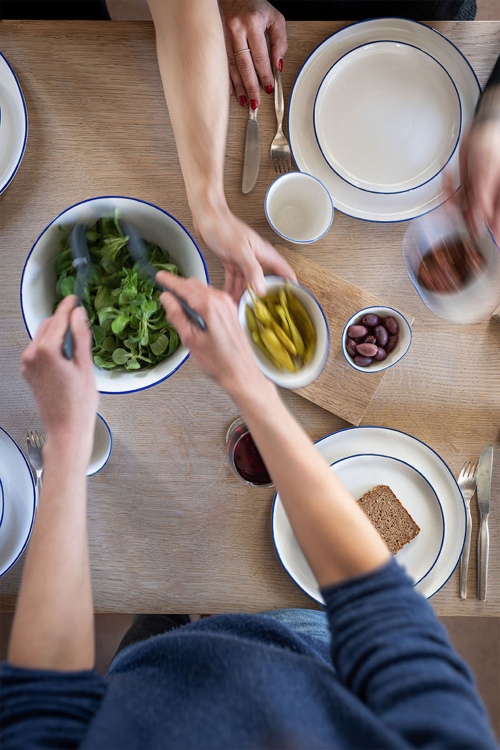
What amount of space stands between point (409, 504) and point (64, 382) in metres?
0.59

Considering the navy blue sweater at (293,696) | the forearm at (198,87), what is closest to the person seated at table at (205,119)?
the forearm at (198,87)

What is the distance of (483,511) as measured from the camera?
957 mm

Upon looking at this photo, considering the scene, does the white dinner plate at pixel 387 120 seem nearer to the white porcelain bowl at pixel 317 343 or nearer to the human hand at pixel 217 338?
the white porcelain bowl at pixel 317 343

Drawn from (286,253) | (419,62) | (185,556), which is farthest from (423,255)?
(185,556)

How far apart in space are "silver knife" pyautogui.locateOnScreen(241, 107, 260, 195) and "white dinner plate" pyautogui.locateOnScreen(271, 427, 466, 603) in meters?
0.44

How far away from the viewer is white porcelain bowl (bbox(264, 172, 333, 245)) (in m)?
0.94

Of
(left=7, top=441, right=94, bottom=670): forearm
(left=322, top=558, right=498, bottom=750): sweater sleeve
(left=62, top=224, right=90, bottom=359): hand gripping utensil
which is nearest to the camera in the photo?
(left=322, top=558, right=498, bottom=750): sweater sleeve

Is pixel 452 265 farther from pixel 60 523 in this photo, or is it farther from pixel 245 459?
pixel 60 523

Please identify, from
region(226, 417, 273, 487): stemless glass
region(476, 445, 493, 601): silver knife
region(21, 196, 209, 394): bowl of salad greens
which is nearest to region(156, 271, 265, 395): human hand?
region(21, 196, 209, 394): bowl of salad greens

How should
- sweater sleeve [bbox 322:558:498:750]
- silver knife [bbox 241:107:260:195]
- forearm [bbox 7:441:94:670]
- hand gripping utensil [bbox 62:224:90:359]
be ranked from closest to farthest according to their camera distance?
sweater sleeve [bbox 322:558:498:750] < forearm [bbox 7:441:94:670] < hand gripping utensil [bbox 62:224:90:359] < silver knife [bbox 241:107:260:195]

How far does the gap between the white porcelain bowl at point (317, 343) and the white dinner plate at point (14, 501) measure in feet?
1.39

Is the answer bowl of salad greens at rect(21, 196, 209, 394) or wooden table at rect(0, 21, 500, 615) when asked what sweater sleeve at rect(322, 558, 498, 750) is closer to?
wooden table at rect(0, 21, 500, 615)

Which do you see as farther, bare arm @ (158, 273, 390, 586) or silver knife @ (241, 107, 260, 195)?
silver knife @ (241, 107, 260, 195)

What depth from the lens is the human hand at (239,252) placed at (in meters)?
0.87
